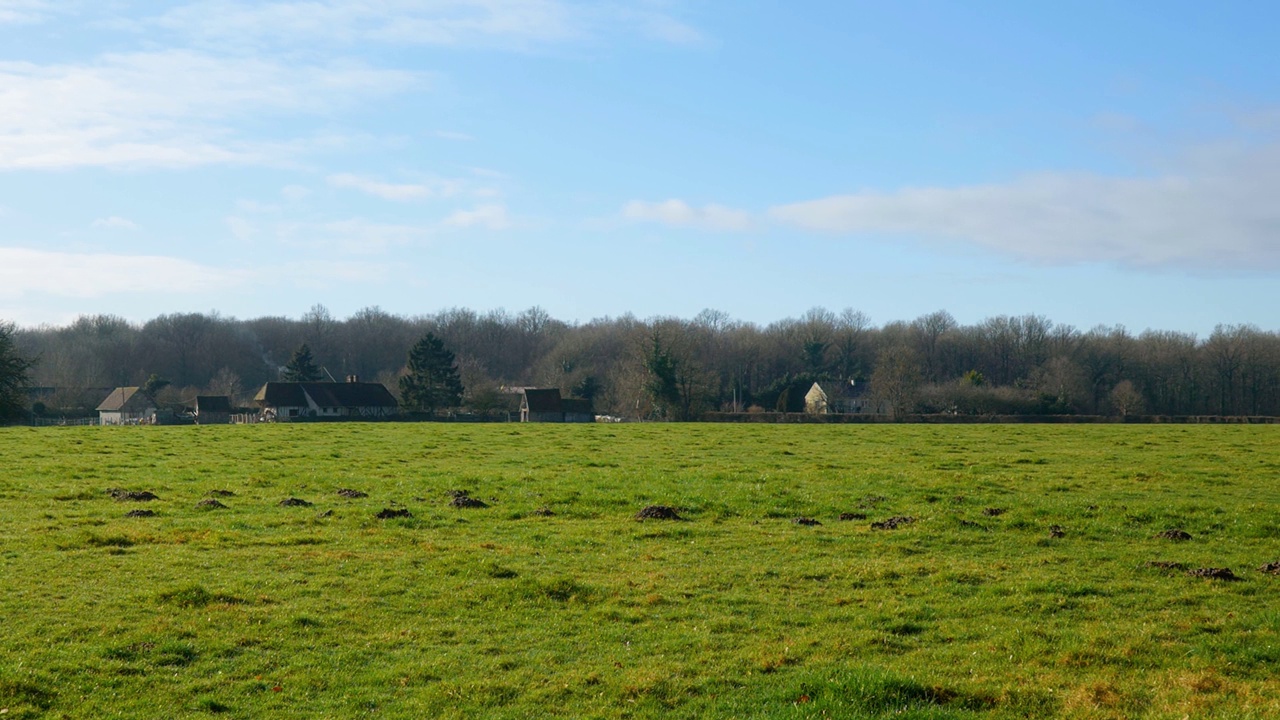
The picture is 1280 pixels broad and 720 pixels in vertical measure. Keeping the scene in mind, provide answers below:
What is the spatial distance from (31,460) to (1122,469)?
36.4 meters

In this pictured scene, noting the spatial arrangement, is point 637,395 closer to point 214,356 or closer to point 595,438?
point 595,438

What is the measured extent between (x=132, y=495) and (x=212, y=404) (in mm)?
105010

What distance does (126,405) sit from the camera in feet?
426

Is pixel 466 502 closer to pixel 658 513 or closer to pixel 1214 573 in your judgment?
pixel 658 513

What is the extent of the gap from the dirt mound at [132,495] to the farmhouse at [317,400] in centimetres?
9059

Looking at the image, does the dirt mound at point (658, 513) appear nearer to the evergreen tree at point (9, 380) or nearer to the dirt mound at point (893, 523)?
the dirt mound at point (893, 523)

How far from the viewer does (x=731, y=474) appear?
101 feet

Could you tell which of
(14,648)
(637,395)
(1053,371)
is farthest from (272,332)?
(14,648)

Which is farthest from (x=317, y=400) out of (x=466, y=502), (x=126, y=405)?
(x=466, y=502)

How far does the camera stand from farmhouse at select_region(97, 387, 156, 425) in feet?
416

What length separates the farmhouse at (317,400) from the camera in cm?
11544

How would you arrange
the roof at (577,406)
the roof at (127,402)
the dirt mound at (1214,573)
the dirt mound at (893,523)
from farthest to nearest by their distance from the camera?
the roof at (127,402) → the roof at (577,406) → the dirt mound at (893,523) → the dirt mound at (1214,573)

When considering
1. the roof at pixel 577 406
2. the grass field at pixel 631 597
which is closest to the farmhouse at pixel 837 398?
the roof at pixel 577 406

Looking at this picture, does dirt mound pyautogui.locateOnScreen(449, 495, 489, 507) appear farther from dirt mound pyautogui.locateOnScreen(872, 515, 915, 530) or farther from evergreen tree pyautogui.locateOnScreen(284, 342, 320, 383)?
evergreen tree pyautogui.locateOnScreen(284, 342, 320, 383)
